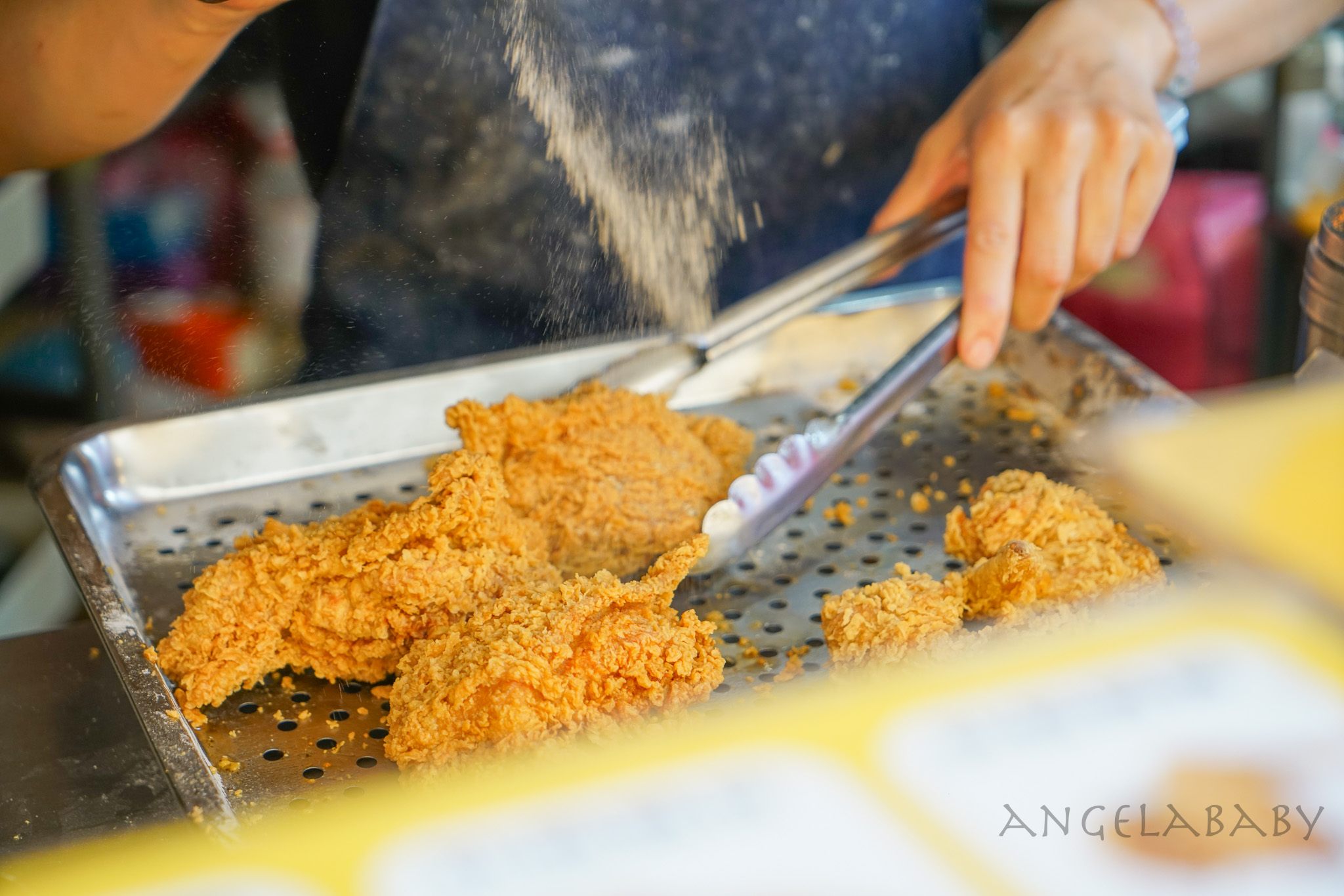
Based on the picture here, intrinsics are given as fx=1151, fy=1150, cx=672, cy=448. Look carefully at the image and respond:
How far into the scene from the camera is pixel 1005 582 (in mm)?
1055

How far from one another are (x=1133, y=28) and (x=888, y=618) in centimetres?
95

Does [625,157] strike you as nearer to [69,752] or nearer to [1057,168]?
[1057,168]

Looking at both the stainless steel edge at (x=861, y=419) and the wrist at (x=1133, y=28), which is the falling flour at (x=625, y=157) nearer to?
the stainless steel edge at (x=861, y=419)

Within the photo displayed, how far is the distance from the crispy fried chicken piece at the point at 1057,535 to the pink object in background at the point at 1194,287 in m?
1.56

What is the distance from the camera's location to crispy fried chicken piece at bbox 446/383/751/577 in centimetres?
118

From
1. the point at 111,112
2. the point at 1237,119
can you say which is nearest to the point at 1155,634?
the point at 111,112

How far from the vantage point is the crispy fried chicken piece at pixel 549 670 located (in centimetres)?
91

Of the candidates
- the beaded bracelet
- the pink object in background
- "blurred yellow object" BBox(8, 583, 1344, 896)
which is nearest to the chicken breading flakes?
"blurred yellow object" BBox(8, 583, 1344, 896)

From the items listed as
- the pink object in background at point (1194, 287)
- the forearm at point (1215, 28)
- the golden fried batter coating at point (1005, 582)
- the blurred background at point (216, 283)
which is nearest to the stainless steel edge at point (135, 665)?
the blurred background at point (216, 283)

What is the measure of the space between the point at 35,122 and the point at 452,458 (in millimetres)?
692

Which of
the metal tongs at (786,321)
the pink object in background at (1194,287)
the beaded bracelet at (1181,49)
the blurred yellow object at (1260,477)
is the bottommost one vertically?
the pink object in background at (1194,287)

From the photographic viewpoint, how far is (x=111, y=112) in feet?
4.41

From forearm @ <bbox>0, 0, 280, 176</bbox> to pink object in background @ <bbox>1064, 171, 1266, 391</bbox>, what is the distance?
2.06 metres

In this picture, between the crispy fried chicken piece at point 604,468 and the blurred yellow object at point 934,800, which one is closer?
the blurred yellow object at point 934,800
